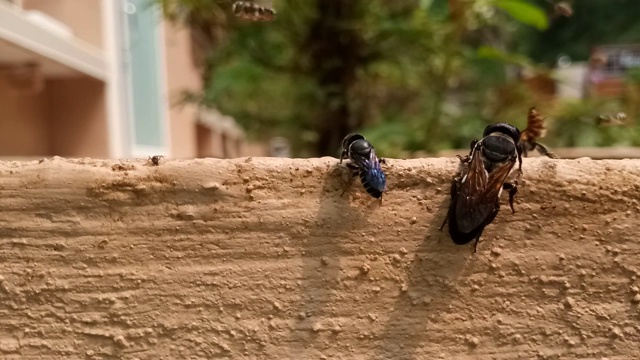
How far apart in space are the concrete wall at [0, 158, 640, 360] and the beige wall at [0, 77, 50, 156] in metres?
2.02

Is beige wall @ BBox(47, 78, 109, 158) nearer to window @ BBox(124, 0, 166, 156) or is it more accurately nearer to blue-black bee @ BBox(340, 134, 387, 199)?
window @ BBox(124, 0, 166, 156)

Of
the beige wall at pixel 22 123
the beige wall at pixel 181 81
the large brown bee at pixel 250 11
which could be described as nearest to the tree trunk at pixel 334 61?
the large brown bee at pixel 250 11

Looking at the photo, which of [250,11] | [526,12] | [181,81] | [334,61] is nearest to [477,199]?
[250,11]

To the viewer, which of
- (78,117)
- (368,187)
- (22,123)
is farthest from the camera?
(78,117)

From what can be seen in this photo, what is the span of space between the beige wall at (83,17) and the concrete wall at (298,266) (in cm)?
249

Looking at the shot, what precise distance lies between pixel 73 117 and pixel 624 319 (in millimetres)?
2688

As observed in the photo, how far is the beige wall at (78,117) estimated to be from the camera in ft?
A: 9.41

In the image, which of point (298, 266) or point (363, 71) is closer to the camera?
point (298, 266)

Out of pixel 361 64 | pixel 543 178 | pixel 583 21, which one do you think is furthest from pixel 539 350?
pixel 583 21

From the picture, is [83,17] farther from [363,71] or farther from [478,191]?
[478,191]

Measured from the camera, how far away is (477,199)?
632mm

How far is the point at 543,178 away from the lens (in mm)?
655

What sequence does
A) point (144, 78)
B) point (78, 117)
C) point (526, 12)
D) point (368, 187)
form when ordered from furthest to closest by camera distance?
point (144, 78) < point (78, 117) < point (526, 12) < point (368, 187)

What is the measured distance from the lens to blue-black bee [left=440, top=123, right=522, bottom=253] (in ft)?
2.07
